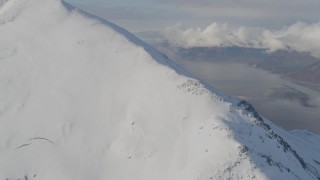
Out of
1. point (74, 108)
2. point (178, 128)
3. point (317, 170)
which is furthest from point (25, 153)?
point (317, 170)

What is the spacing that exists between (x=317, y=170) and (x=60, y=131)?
7176 cm

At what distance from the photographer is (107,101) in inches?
5089

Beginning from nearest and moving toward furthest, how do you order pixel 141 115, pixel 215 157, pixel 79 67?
pixel 215 157
pixel 141 115
pixel 79 67

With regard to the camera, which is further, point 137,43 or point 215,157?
point 137,43

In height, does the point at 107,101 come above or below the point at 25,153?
above

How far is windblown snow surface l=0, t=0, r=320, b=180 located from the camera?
106688mm

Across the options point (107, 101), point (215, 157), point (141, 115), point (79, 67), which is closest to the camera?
point (215, 157)

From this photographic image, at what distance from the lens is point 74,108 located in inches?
5020

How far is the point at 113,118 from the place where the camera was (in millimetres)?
124312

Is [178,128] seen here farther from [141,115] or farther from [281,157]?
[281,157]

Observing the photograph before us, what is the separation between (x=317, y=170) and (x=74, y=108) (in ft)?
229

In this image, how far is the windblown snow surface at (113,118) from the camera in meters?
107

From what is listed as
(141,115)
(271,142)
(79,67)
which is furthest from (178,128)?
(79,67)

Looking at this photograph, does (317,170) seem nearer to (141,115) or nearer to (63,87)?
(141,115)
